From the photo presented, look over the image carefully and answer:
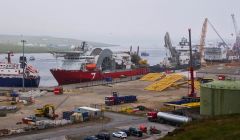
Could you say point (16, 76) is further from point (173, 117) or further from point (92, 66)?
point (173, 117)

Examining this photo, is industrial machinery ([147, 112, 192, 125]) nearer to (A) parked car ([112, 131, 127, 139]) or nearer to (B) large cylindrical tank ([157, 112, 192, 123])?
(B) large cylindrical tank ([157, 112, 192, 123])

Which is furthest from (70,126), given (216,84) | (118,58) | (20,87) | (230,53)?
(230,53)

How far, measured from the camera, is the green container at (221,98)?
89.2 ft

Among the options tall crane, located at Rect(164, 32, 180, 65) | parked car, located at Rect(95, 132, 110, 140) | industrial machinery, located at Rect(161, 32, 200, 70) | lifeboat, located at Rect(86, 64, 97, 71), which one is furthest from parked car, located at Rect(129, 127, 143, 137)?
tall crane, located at Rect(164, 32, 180, 65)

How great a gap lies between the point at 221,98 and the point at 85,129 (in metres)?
9.61

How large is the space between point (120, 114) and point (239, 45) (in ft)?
321

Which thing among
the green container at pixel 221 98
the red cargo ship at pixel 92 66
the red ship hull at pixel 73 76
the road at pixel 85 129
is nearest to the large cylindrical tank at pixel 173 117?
the road at pixel 85 129

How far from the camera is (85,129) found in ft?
97.5

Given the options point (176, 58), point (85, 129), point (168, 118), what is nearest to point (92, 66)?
point (176, 58)

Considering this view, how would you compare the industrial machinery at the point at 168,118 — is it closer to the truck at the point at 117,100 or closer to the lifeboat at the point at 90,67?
the truck at the point at 117,100

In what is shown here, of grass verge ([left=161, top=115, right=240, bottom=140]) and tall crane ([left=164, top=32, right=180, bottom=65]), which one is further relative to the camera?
tall crane ([left=164, top=32, right=180, bottom=65])

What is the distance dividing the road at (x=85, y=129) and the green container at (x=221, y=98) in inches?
128

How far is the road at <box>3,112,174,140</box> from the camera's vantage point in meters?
27.5

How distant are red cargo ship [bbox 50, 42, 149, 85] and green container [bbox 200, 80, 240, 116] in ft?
127
